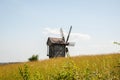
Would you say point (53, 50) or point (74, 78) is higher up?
point (53, 50)

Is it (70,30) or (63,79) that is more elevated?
(70,30)

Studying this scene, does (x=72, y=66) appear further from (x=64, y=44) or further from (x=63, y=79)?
(x=64, y=44)

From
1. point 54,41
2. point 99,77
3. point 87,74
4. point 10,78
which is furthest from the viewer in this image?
point 54,41

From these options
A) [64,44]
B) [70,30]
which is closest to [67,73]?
[64,44]

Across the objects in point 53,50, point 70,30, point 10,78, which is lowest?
point 10,78

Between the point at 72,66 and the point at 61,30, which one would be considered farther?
the point at 61,30

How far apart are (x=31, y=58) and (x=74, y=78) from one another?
2969 cm

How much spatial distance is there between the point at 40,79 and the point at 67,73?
81cm

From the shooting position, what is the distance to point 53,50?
117ft

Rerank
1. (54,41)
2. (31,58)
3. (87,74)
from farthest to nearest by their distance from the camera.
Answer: (54,41) < (31,58) < (87,74)

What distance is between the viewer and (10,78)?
1349 cm

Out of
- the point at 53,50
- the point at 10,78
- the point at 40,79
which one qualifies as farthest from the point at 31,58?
the point at 40,79

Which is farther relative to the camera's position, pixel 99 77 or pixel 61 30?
pixel 61 30

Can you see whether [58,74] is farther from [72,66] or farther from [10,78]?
[10,78]
